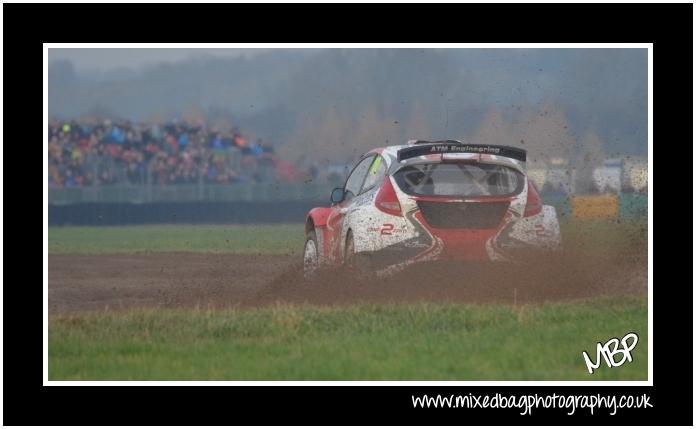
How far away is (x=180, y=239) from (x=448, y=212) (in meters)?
21.5

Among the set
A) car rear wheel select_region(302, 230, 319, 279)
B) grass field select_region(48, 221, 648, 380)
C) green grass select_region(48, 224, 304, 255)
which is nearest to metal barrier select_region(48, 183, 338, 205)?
green grass select_region(48, 224, 304, 255)

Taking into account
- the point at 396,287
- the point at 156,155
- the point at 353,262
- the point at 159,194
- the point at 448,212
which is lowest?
the point at 396,287

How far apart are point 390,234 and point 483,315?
1.66m

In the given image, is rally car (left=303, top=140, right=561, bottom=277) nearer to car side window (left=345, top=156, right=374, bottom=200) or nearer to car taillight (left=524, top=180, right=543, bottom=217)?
car taillight (left=524, top=180, right=543, bottom=217)

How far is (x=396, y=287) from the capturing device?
41.5 ft

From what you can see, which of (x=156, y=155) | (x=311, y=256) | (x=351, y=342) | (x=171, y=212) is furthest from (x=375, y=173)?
(x=171, y=212)

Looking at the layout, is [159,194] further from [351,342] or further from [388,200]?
[351,342]

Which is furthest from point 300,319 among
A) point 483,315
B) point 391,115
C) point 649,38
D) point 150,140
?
point 150,140

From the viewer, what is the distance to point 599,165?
27250 millimetres

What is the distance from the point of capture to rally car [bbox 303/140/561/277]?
12.4 meters

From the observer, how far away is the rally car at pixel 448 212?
12.4 m

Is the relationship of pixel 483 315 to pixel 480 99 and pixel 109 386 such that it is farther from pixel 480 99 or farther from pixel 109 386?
pixel 480 99

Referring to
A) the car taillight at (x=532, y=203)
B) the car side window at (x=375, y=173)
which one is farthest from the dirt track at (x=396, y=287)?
the car side window at (x=375, y=173)

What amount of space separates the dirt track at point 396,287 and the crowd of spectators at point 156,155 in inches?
305
